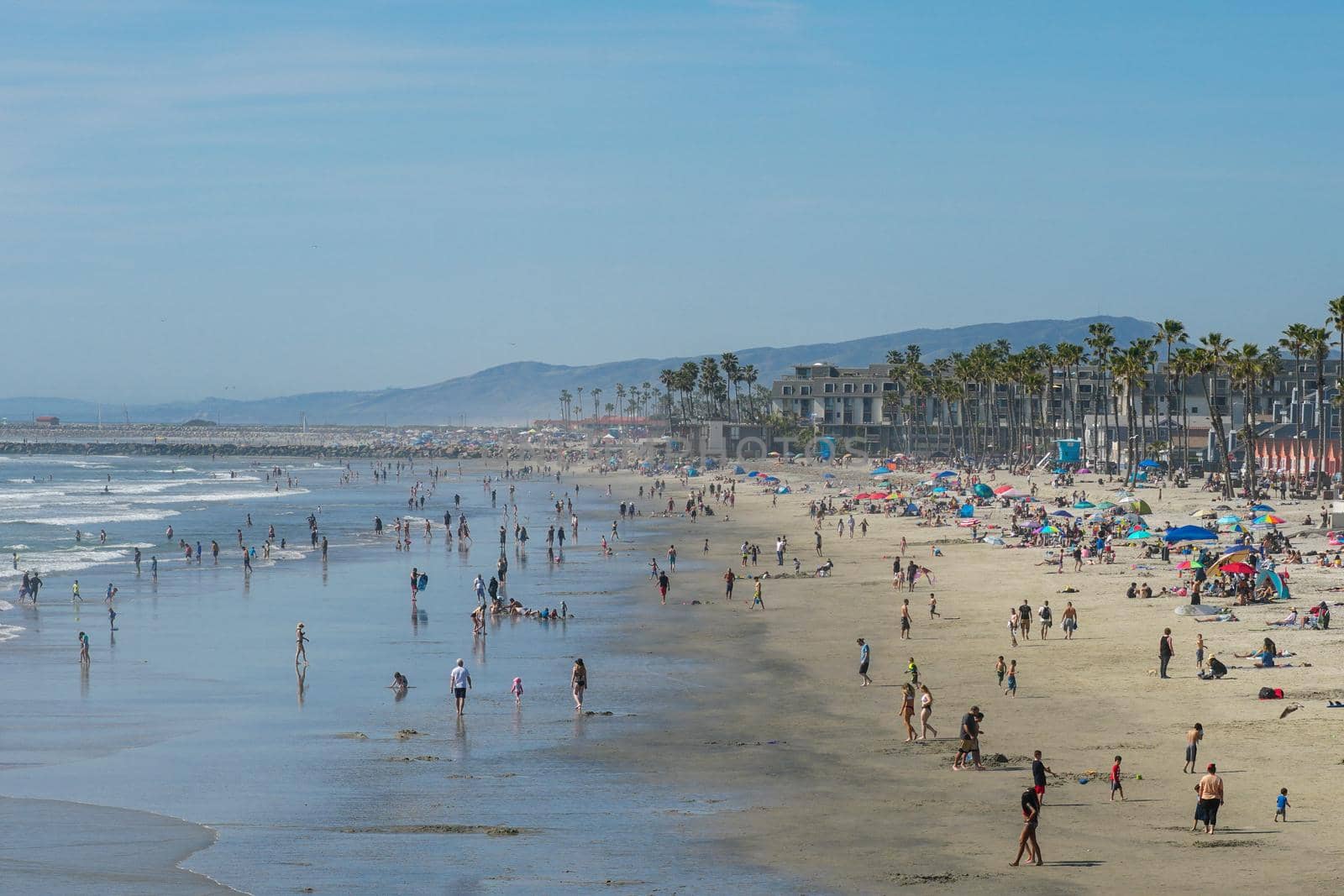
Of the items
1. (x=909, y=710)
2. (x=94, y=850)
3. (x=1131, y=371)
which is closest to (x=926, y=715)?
(x=909, y=710)

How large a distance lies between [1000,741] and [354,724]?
11561mm

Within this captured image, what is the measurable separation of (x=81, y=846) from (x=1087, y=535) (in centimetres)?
4317

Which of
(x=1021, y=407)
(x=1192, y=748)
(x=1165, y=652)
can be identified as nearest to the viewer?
(x=1192, y=748)

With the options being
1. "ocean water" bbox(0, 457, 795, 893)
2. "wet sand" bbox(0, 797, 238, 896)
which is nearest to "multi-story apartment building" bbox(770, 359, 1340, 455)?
"ocean water" bbox(0, 457, 795, 893)

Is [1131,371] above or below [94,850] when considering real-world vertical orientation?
above

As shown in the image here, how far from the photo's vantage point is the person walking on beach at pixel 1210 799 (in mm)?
18312

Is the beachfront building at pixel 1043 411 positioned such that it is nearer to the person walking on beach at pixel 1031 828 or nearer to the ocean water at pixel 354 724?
the ocean water at pixel 354 724

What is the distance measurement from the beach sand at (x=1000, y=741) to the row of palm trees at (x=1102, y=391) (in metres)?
36.2

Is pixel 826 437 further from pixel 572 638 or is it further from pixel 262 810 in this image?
pixel 262 810

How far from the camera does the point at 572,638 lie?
3797 centimetres

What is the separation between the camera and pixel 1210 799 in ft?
60.1

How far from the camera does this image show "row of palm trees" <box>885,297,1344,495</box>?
76.9 m

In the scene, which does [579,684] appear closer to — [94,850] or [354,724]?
[354,724]

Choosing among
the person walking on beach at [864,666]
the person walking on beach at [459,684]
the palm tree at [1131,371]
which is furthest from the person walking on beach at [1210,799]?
the palm tree at [1131,371]
